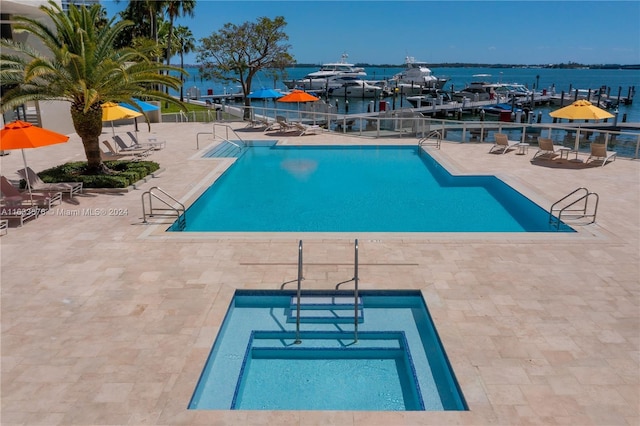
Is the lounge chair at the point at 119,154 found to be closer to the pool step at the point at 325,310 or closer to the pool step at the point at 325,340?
the pool step at the point at 325,310

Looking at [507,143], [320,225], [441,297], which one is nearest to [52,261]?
[320,225]

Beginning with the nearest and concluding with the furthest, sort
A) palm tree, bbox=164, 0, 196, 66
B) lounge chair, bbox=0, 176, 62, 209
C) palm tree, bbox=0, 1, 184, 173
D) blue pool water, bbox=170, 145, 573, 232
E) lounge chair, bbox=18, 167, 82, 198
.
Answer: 1. lounge chair, bbox=0, 176, 62, 209
2. blue pool water, bbox=170, 145, 573, 232
3. lounge chair, bbox=18, 167, 82, 198
4. palm tree, bbox=0, 1, 184, 173
5. palm tree, bbox=164, 0, 196, 66

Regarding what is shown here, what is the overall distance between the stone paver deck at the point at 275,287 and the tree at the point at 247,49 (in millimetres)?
21537

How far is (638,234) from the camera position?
10.3 meters

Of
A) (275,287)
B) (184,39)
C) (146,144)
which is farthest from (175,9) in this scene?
(275,287)

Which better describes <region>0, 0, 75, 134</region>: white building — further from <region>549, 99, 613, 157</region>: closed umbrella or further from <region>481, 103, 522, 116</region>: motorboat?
<region>481, 103, 522, 116</region>: motorboat

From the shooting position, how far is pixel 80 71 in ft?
42.7

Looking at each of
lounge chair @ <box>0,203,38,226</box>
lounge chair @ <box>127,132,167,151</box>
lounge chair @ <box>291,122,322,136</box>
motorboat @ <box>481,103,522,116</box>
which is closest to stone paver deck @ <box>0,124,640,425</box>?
lounge chair @ <box>0,203,38,226</box>

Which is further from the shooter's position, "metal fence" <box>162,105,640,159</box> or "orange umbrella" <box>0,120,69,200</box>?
"metal fence" <box>162,105,640,159</box>

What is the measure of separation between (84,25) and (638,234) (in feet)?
49.7

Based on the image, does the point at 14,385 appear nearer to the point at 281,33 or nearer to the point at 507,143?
the point at 507,143

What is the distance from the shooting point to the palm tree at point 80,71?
12859mm

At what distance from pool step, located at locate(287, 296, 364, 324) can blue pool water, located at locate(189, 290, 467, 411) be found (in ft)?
0.05

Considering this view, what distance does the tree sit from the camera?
30.9m
